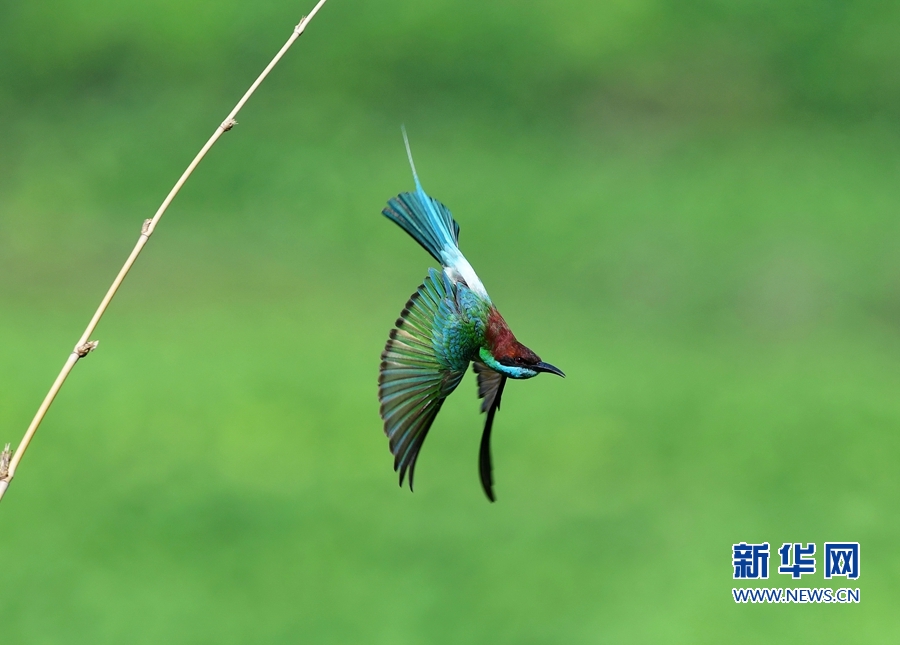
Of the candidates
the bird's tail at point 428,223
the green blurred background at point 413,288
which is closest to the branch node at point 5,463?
the bird's tail at point 428,223

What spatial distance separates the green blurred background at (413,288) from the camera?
849 centimetres

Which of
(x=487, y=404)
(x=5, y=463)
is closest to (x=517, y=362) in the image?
(x=487, y=404)

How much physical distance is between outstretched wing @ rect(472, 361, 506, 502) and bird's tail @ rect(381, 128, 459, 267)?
0.20 meters

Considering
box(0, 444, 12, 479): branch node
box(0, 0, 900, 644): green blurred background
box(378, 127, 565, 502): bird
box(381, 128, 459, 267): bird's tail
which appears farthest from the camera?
box(0, 0, 900, 644): green blurred background

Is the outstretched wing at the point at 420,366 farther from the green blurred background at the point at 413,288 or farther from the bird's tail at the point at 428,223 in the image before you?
the green blurred background at the point at 413,288

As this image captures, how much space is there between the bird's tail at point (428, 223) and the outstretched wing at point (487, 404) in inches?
8.0

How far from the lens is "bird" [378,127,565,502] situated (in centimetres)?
205

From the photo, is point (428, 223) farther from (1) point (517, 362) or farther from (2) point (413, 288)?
(2) point (413, 288)

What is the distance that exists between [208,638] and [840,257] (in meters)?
6.47

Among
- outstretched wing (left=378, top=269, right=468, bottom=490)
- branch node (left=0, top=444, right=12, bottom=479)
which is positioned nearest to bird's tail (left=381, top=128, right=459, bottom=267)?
outstretched wing (left=378, top=269, right=468, bottom=490)

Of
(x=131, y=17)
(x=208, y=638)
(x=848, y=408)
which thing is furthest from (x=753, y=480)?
(x=131, y=17)

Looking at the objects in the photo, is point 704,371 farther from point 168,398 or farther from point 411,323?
point 411,323

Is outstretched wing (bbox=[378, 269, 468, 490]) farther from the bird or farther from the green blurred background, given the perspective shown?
the green blurred background

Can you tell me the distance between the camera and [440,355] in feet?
7.13
